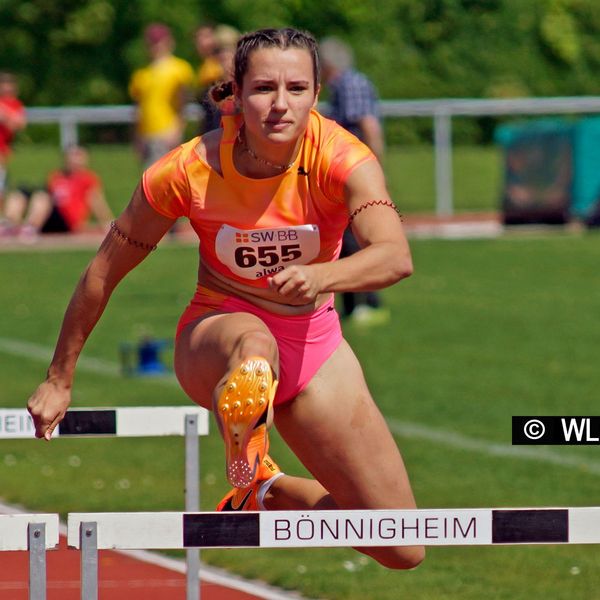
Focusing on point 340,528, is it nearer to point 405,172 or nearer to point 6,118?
point 6,118

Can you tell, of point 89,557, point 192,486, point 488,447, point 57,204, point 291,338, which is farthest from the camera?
point 57,204

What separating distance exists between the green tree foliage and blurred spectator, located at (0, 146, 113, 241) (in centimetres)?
378

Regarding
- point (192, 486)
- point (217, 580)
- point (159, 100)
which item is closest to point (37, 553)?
point (192, 486)

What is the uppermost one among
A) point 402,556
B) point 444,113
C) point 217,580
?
point 444,113

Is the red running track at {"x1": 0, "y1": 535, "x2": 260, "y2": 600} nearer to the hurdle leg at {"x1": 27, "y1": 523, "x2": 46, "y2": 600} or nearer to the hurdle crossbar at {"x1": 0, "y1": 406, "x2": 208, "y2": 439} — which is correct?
the hurdle crossbar at {"x1": 0, "y1": 406, "x2": 208, "y2": 439}

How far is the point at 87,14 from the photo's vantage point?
116 feet

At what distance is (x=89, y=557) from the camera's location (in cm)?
411

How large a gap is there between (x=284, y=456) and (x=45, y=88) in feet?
92.5

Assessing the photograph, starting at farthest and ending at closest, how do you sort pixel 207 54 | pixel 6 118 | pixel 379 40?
pixel 379 40, pixel 6 118, pixel 207 54

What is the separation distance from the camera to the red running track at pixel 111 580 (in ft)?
21.7

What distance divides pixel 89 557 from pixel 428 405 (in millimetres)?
7012

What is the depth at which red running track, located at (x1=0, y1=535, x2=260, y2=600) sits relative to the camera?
6.62m

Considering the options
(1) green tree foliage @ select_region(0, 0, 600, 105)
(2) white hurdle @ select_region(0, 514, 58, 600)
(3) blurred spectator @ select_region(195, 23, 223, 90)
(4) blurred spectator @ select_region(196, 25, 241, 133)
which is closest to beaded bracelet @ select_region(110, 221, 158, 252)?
(4) blurred spectator @ select_region(196, 25, 241, 133)

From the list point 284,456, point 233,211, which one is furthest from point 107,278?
point 284,456
